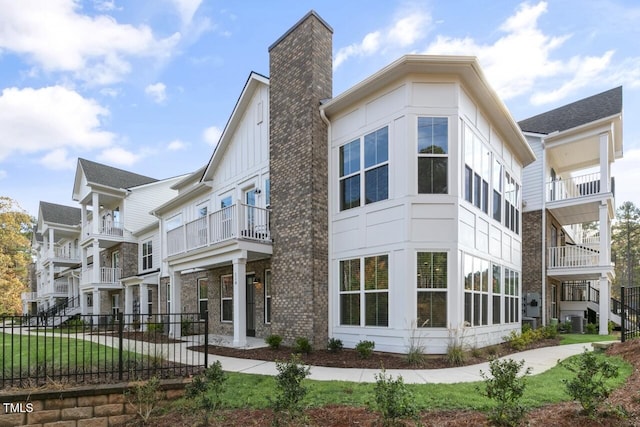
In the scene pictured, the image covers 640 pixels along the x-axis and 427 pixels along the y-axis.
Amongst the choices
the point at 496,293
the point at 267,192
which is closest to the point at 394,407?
the point at 496,293

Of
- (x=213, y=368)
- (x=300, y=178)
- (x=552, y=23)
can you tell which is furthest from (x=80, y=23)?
(x=552, y=23)

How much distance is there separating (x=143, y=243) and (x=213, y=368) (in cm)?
2140

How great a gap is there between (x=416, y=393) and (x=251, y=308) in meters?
9.23

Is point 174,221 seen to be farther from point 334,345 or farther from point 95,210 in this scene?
point 334,345

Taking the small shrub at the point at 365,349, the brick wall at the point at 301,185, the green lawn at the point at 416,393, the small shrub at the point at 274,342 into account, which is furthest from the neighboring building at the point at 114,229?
the green lawn at the point at 416,393

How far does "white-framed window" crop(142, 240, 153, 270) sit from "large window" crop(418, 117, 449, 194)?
19114 millimetres

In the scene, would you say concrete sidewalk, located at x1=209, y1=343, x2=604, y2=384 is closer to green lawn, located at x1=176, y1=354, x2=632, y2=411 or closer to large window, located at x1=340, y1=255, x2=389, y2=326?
green lawn, located at x1=176, y1=354, x2=632, y2=411

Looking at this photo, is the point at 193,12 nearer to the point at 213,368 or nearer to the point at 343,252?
the point at 343,252

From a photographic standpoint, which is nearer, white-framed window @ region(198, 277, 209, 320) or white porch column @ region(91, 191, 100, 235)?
white-framed window @ region(198, 277, 209, 320)

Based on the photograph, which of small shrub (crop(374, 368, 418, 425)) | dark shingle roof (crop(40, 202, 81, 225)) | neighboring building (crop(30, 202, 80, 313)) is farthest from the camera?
dark shingle roof (crop(40, 202, 81, 225))

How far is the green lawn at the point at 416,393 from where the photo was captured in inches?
211

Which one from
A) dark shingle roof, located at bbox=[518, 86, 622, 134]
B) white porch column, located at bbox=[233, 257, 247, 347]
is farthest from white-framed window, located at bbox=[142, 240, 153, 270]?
dark shingle roof, located at bbox=[518, 86, 622, 134]

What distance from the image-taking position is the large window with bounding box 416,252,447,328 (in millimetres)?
9289

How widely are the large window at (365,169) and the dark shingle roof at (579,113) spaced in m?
11.5
